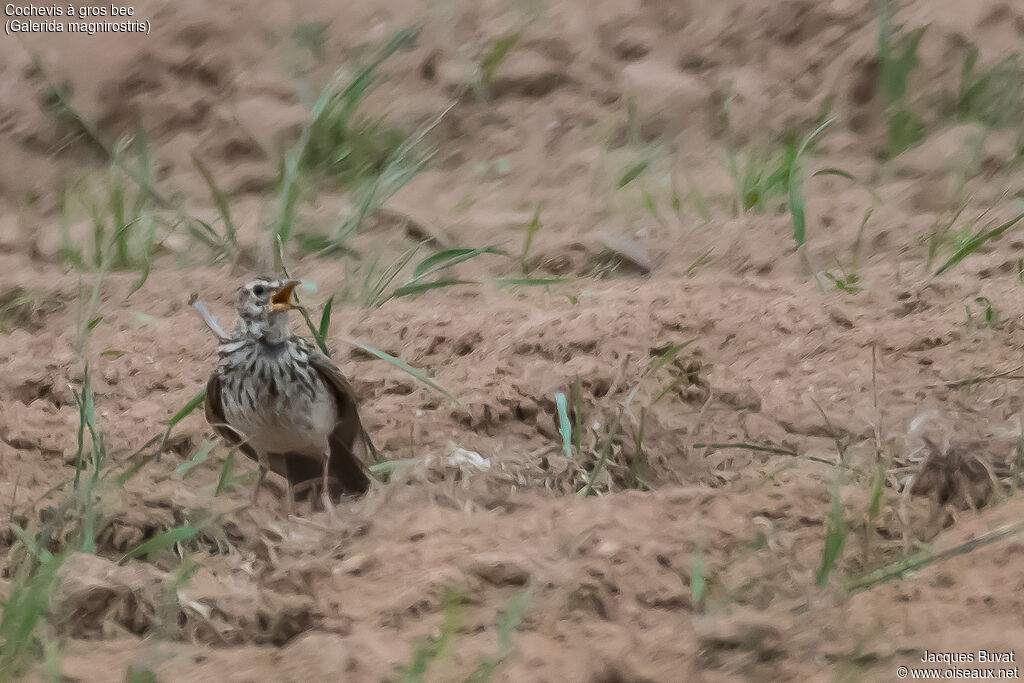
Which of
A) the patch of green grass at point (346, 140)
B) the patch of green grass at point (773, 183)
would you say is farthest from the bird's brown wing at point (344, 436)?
the patch of green grass at point (346, 140)

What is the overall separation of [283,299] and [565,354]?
955mm

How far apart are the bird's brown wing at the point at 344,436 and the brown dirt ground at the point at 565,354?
0.14 metres

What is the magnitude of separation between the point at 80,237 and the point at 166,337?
5.15 feet

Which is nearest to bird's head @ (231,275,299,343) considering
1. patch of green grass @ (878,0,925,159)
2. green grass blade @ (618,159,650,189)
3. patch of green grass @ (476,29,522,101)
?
green grass blade @ (618,159,650,189)

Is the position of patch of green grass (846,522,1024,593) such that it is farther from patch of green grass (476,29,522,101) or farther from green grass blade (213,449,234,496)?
patch of green grass (476,29,522,101)

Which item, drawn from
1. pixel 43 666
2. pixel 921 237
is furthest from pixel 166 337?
pixel 921 237

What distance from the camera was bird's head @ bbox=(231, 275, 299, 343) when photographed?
4.09 metres

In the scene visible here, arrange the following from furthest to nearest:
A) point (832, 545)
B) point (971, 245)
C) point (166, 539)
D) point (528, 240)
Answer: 1. point (528, 240)
2. point (971, 245)
3. point (166, 539)
4. point (832, 545)

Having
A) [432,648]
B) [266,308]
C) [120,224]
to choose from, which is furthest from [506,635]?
[120,224]

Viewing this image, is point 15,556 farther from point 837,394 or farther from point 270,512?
point 837,394

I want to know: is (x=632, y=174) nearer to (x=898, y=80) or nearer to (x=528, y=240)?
(x=528, y=240)

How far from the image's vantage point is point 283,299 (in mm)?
4133

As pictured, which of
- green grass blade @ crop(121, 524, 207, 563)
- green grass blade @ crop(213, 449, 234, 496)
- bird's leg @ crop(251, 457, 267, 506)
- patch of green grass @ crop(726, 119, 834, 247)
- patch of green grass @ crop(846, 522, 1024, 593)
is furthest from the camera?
patch of green grass @ crop(726, 119, 834, 247)

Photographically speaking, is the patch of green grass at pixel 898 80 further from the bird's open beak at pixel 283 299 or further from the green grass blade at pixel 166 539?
the green grass blade at pixel 166 539
